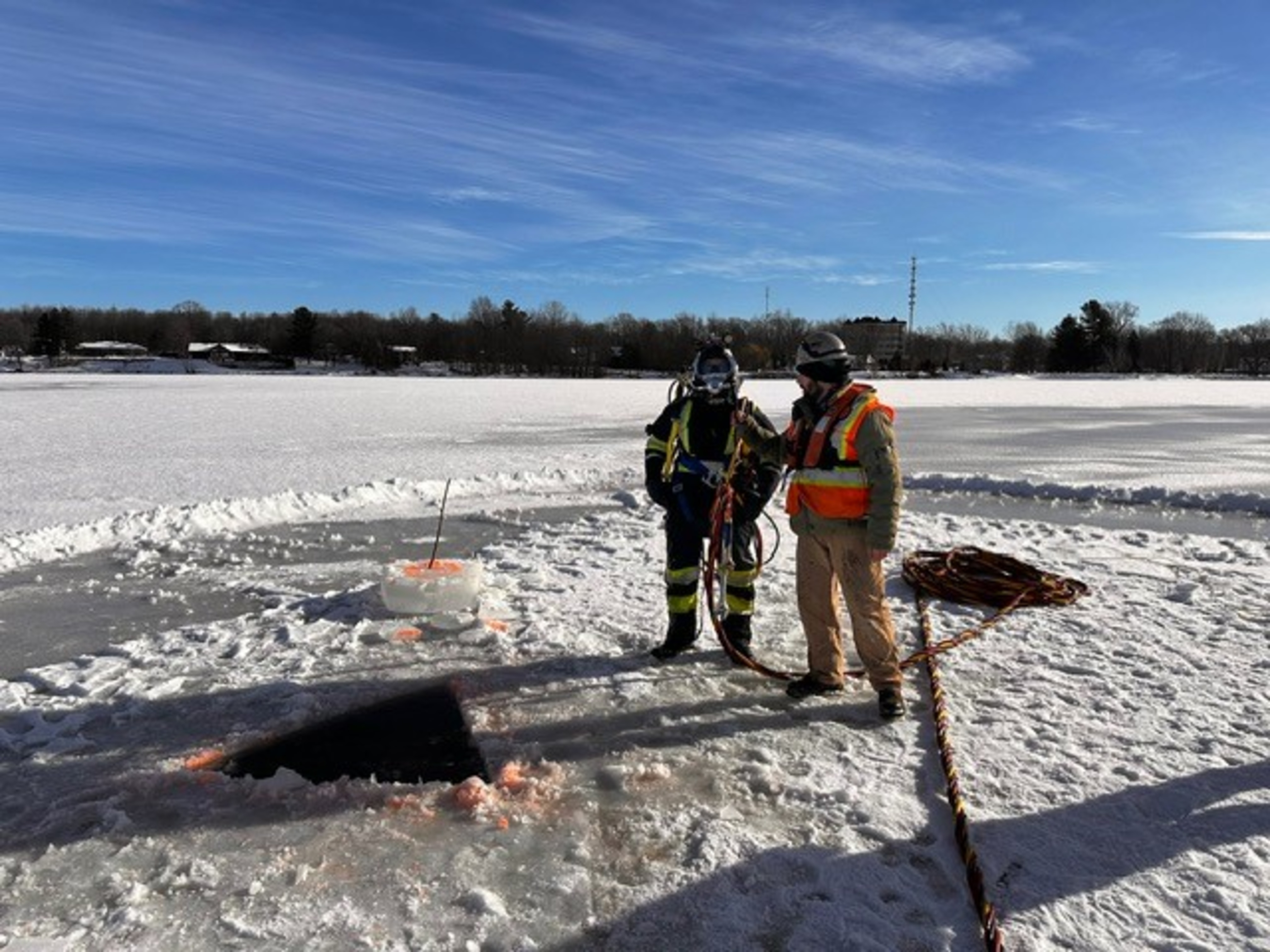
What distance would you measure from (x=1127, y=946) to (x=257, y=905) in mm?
2770

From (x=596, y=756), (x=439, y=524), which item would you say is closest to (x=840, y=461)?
(x=596, y=756)

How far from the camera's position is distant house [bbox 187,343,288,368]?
3563 inches

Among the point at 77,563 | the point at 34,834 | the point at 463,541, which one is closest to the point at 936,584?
the point at 463,541

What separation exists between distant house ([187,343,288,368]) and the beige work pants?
302ft

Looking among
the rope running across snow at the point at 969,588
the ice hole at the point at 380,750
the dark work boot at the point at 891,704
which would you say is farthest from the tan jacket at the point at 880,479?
the ice hole at the point at 380,750

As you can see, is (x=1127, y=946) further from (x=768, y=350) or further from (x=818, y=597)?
(x=768, y=350)

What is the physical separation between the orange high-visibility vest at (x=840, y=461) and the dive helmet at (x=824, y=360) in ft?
0.31

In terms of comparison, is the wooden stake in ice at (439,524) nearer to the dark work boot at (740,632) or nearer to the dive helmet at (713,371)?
the dive helmet at (713,371)

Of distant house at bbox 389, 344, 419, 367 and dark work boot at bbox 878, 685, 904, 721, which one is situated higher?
distant house at bbox 389, 344, 419, 367

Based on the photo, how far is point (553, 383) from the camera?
5181 centimetres

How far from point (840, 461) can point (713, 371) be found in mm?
960

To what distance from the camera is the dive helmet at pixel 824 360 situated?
4.26 meters

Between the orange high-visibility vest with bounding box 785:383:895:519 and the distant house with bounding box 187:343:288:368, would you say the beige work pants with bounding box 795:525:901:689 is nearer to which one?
the orange high-visibility vest with bounding box 785:383:895:519

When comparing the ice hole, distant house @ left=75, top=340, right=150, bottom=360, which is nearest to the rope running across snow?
the ice hole
